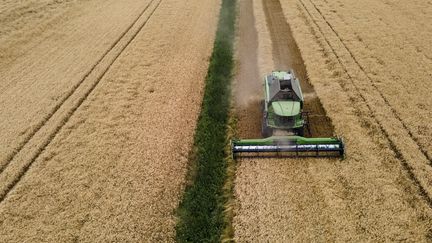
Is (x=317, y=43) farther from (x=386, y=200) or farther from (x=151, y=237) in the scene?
(x=151, y=237)

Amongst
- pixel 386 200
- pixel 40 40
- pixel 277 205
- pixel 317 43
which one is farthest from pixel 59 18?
pixel 386 200

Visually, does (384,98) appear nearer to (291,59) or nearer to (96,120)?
(291,59)

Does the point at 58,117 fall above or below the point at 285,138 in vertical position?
below

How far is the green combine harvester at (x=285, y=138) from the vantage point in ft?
48.2

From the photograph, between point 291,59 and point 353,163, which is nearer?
point 353,163

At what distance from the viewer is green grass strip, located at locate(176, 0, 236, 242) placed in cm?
1264

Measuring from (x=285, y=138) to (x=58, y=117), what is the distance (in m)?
10.7

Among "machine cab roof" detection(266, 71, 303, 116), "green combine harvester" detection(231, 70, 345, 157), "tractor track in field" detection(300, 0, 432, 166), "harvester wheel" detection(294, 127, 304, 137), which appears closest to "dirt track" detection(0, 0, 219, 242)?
"green combine harvester" detection(231, 70, 345, 157)

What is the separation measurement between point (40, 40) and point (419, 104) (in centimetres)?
2429

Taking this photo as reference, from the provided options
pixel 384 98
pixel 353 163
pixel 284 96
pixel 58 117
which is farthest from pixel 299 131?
pixel 58 117

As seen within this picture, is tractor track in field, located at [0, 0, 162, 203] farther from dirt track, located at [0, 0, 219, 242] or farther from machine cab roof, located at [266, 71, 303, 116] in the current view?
machine cab roof, located at [266, 71, 303, 116]

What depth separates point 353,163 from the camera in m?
14.7

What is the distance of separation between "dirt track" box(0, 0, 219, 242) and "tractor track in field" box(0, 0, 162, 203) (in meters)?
0.06

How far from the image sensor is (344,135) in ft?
53.2
